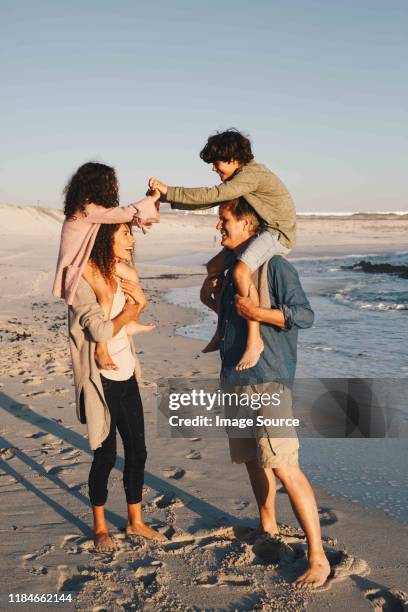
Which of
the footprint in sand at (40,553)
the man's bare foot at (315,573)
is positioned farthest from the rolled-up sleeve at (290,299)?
the footprint in sand at (40,553)

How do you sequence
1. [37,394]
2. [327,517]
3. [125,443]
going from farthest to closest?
[37,394] → [327,517] → [125,443]

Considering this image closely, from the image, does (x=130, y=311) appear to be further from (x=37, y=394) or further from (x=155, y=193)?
(x=37, y=394)

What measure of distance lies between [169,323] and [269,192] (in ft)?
28.3

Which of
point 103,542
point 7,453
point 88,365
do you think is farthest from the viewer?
point 7,453

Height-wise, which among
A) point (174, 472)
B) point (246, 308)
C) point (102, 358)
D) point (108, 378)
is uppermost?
point (246, 308)

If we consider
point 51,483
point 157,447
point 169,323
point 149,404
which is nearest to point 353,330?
point 169,323

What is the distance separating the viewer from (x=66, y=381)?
23.3 ft

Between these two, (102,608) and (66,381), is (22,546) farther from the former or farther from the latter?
(66,381)

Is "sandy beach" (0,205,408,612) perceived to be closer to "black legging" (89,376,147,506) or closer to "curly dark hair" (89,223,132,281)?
"black legging" (89,376,147,506)

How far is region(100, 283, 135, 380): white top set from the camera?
330 cm

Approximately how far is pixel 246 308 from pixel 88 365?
916 millimetres

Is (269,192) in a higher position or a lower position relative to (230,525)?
higher

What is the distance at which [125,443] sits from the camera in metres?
3.46

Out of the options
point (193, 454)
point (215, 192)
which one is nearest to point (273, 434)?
point (215, 192)
